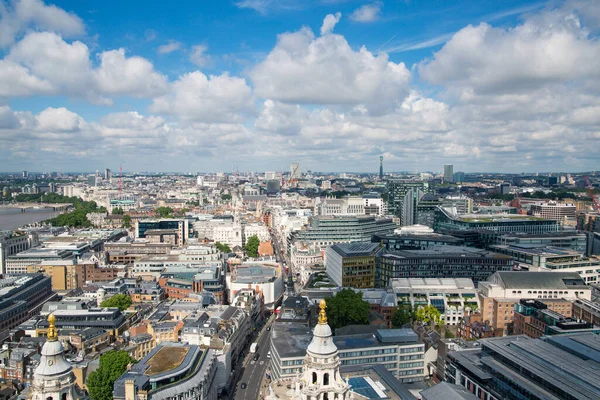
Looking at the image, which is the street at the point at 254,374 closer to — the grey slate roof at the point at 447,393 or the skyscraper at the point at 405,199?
the grey slate roof at the point at 447,393

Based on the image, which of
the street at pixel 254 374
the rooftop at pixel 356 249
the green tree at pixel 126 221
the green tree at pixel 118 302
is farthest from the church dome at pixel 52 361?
the green tree at pixel 126 221

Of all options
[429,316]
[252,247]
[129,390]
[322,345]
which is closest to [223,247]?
[252,247]

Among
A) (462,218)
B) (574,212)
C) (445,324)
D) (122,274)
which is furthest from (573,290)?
(574,212)

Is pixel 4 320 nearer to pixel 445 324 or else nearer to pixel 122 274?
pixel 122 274

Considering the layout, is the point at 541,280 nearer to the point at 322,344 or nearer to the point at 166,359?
the point at 166,359

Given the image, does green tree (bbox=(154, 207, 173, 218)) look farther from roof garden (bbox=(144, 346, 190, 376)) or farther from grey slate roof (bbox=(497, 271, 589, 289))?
roof garden (bbox=(144, 346, 190, 376))

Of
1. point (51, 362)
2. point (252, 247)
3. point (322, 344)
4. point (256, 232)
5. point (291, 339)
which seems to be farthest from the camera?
point (256, 232)
